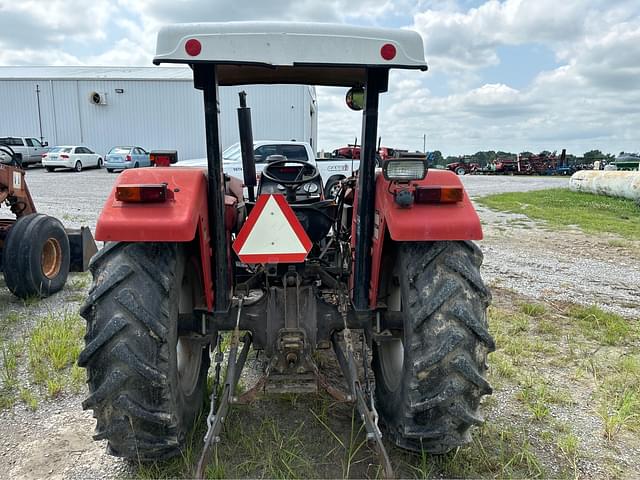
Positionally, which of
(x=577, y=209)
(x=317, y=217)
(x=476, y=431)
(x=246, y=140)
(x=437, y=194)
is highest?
(x=246, y=140)

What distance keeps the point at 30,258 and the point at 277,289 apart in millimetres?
3493

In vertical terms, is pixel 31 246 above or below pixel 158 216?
below

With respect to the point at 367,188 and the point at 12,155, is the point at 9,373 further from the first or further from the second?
the point at 12,155

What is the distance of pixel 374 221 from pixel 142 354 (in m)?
1.30

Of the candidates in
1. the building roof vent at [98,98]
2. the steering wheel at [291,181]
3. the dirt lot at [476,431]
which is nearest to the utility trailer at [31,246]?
the dirt lot at [476,431]

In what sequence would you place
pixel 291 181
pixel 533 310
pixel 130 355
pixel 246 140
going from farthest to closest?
pixel 533 310
pixel 291 181
pixel 246 140
pixel 130 355

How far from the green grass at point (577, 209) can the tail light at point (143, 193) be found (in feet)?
31.6

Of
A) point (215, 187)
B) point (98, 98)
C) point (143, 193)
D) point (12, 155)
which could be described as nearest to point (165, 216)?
point (143, 193)

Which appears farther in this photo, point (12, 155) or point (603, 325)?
point (12, 155)

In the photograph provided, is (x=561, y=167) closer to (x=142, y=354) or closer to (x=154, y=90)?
(x=154, y=90)

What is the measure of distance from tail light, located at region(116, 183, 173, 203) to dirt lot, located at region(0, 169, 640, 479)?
4.19ft

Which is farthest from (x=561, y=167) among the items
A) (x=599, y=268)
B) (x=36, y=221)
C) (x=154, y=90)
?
(x=36, y=221)

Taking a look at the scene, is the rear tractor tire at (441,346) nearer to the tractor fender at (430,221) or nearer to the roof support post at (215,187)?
the tractor fender at (430,221)

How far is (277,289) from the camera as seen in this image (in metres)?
2.84
